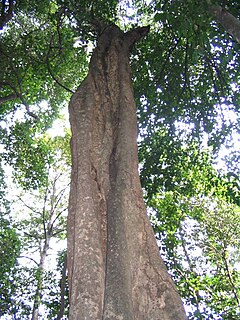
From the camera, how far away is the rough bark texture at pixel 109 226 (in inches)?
109

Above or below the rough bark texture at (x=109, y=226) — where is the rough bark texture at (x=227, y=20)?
above

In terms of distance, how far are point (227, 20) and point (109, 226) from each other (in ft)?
10.8

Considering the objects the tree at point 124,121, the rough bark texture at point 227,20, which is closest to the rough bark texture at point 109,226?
the tree at point 124,121

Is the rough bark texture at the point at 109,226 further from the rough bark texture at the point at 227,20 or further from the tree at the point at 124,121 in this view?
the rough bark texture at the point at 227,20

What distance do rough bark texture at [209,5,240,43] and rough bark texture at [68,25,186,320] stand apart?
1675 mm

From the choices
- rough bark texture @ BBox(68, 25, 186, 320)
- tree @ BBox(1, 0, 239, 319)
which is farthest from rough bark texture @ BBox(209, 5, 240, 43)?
rough bark texture @ BBox(68, 25, 186, 320)

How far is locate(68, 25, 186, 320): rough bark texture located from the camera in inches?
109

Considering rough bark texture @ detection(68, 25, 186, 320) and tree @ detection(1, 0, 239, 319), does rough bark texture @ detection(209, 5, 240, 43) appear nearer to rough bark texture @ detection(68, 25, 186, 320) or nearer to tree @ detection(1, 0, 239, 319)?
tree @ detection(1, 0, 239, 319)

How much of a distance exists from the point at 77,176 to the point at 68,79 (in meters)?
8.94

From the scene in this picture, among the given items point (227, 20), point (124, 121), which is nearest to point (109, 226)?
point (124, 121)

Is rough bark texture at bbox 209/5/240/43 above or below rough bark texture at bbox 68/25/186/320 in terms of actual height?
above

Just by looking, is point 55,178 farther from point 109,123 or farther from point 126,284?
point 126,284

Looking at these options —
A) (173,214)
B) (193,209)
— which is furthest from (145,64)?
(193,209)

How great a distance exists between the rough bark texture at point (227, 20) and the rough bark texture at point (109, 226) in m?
1.67
